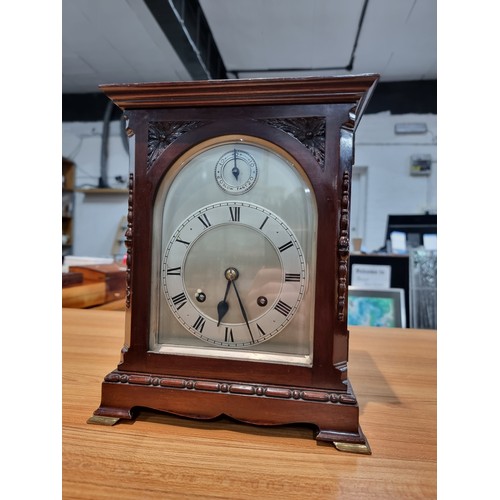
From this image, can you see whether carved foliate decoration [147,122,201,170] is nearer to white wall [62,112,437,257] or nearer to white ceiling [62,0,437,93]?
white ceiling [62,0,437,93]

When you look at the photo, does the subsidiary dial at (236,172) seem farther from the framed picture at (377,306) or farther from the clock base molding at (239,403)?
the framed picture at (377,306)

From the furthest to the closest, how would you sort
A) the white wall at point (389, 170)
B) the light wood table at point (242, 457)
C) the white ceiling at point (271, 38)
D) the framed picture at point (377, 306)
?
the white wall at point (389, 170), the white ceiling at point (271, 38), the framed picture at point (377, 306), the light wood table at point (242, 457)

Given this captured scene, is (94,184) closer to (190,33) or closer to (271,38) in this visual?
(190,33)

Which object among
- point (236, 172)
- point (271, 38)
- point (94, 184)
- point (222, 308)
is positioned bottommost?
point (222, 308)

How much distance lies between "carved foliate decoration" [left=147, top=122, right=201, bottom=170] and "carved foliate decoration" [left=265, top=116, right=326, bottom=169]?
0.15m

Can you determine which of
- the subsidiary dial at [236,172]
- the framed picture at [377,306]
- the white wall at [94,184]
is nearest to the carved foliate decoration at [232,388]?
the subsidiary dial at [236,172]

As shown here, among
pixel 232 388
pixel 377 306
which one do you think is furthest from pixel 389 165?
pixel 232 388

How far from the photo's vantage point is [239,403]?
471mm

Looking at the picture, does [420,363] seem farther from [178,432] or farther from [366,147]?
[366,147]

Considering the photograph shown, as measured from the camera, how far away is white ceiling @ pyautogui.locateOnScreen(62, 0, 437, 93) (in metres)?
2.17

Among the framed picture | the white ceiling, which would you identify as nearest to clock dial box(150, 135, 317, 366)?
the framed picture

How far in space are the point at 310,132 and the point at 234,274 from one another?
0.23 metres

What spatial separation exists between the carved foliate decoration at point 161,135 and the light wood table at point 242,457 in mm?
385

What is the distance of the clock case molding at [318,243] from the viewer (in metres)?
0.46
